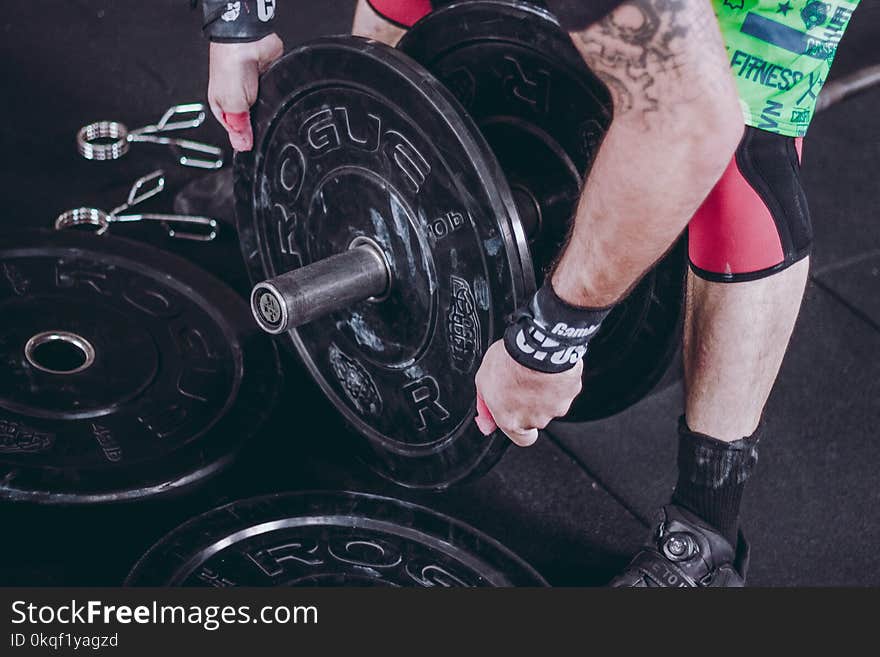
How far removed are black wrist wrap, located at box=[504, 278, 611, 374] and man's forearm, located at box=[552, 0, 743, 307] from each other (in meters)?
0.06

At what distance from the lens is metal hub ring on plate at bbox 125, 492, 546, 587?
1094mm

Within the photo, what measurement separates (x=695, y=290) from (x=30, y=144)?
43.2 inches

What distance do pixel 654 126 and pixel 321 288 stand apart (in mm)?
387

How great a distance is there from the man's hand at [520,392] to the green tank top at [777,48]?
0.98 feet

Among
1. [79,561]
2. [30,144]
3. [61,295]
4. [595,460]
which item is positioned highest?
[30,144]

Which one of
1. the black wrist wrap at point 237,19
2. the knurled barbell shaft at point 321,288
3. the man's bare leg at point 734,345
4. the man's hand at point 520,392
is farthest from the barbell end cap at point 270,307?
the man's bare leg at point 734,345

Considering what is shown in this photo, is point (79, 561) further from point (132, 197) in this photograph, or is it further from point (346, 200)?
point (132, 197)

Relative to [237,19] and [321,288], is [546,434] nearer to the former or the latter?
[321,288]

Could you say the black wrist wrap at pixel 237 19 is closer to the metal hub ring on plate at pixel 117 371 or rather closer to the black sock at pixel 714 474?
the metal hub ring on plate at pixel 117 371

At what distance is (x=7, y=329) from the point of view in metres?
1.28

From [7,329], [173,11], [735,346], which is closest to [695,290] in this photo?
[735,346]

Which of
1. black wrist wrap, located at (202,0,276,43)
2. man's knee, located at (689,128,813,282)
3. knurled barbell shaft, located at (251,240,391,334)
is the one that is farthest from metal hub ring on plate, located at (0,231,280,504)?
man's knee, located at (689,128,813,282)

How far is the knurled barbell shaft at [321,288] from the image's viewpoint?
101cm

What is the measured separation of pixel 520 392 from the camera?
3.01 ft
